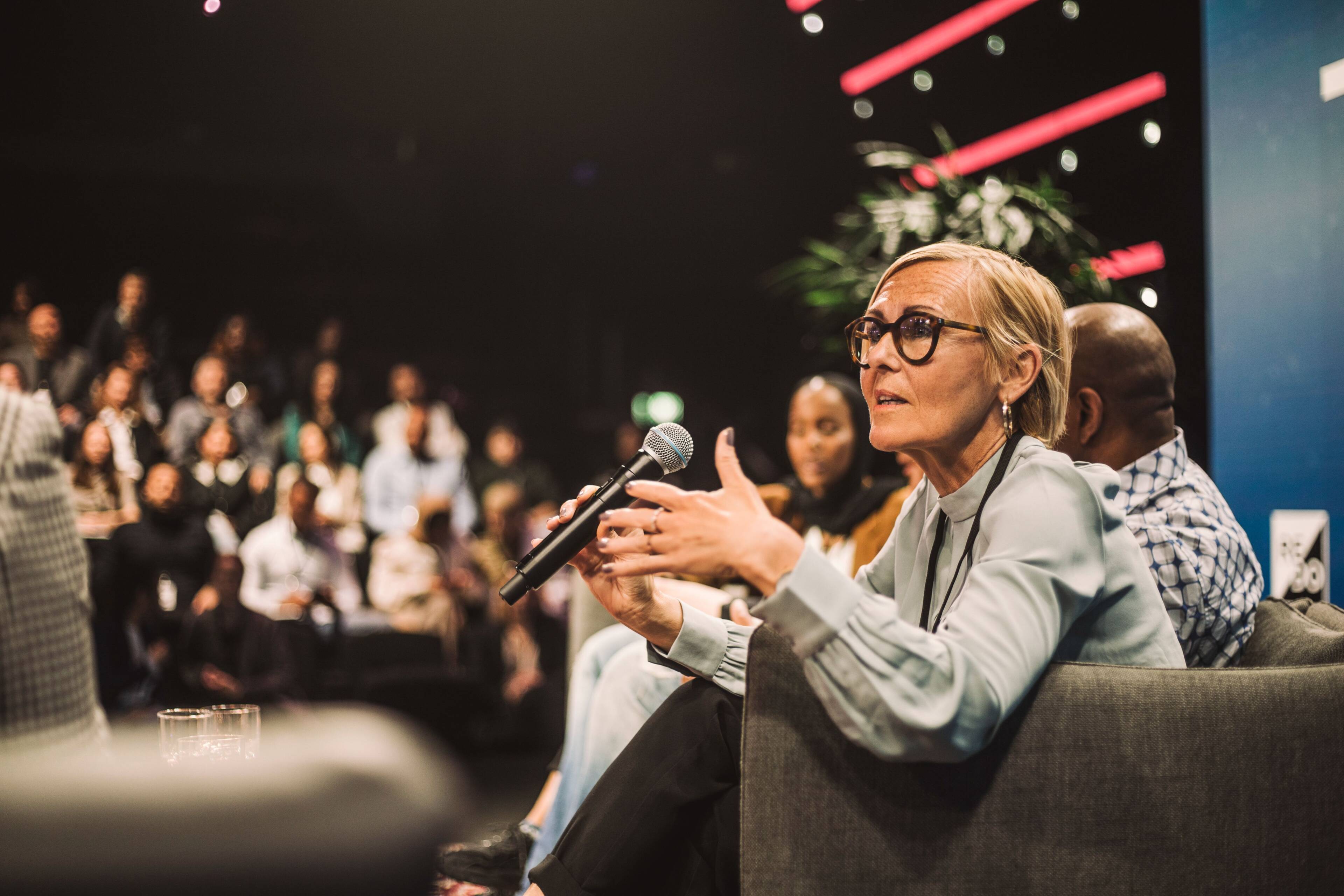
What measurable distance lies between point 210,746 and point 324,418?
20.1 ft

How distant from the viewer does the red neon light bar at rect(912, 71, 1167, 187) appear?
418 centimetres

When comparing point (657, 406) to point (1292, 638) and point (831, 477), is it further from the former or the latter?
point (1292, 638)

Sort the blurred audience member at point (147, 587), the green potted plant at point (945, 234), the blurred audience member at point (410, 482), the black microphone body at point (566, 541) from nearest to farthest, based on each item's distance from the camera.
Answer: the black microphone body at point (566, 541)
the green potted plant at point (945, 234)
the blurred audience member at point (147, 587)
the blurred audience member at point (410, 482)

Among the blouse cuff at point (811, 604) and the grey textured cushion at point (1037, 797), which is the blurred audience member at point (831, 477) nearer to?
the grey textured cushion at point (1037, 797)

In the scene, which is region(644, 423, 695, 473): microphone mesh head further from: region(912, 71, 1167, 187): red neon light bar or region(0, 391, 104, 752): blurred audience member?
region(912, 71, 1167, 187): red neon light bar

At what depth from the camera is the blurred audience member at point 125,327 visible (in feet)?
21.5

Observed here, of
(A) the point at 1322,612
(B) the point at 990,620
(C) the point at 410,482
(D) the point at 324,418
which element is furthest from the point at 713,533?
(D) the point at 324,418

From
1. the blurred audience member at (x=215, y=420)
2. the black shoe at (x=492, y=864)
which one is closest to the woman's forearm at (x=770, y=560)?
the black shoe at (x=492, y=864)

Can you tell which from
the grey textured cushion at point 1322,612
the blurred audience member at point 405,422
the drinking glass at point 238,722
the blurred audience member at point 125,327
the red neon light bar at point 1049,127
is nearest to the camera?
the drinking glass at point 238,722

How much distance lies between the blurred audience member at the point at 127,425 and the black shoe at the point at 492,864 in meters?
4.73

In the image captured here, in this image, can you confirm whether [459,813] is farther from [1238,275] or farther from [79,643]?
[1238,275]

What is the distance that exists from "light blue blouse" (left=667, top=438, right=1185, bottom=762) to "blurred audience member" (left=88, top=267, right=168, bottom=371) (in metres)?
6.68

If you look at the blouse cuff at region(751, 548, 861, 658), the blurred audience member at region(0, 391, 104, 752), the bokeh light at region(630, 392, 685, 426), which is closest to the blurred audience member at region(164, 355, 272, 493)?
the bokeh light at region(630, 392, 685, 426)

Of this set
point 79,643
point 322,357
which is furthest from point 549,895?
point 322,357
